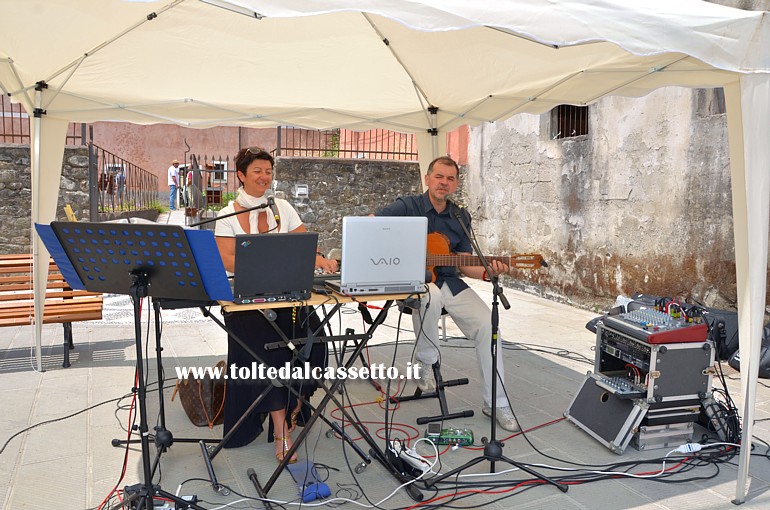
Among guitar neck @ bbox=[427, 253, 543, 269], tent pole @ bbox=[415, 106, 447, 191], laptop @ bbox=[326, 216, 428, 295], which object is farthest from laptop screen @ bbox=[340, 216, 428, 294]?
tent pole @ bbox=[415, 106, 447, 191]

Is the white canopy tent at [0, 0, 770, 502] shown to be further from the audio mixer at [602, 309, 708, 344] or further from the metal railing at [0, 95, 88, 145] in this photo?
the metal railing at [0, 95, 88, 145]

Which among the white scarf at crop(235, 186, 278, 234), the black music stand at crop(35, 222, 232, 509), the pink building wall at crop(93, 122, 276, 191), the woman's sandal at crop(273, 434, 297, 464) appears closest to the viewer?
the black music stand at crop(35, 222, 232, 509)

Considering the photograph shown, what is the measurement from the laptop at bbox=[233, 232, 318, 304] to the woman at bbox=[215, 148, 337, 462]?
0.33 meters

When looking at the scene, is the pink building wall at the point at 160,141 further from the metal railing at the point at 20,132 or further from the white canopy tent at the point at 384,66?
the white canopy tent at the point at 384,66

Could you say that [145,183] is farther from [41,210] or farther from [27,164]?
[41,210]

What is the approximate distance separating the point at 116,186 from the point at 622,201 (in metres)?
9.10

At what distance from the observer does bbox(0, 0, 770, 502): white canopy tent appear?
101 inches

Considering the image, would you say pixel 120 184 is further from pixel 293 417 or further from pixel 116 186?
pixel 293 417

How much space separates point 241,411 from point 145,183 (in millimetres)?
13276

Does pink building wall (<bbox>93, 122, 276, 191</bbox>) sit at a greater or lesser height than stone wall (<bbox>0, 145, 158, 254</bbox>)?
greater

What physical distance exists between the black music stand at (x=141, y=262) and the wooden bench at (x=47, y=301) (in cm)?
267

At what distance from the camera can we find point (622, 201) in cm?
678

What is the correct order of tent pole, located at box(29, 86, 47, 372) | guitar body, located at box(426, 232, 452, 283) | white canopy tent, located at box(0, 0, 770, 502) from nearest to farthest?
1. white canopy tent, located at box(0, 0, 770, 502)
2. guitar body, located at box(426, 232, 452, 283)
3. tent pole, located at box(29, 86, 47, 372)

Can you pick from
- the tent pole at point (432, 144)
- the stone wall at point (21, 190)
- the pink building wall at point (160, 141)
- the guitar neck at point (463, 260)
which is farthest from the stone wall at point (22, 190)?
the pink building wall at point (160, 141)
